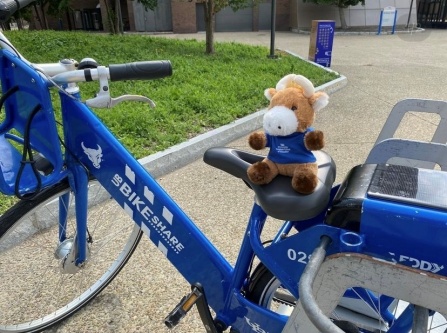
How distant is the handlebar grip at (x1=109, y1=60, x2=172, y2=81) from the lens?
4.38 feet

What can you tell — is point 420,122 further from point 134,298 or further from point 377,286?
point 377,286

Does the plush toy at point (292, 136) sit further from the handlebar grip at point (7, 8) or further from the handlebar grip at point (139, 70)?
the handlebar grip at point (7, 8)

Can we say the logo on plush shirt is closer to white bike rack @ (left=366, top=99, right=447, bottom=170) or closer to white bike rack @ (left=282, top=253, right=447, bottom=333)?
white bike rack @ (left=282, top=253, right=447, bottom=333)

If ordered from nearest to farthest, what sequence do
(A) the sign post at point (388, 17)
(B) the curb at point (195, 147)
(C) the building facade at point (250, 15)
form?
(B) the curb at point (195, 147), (A) the sign post at point (388, 17), (C) the building facade at point (250, 15)

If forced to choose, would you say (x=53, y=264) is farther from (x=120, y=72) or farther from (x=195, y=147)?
(x=195, y=147)

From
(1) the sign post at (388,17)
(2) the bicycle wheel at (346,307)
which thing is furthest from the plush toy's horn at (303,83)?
(1) the sign post at (388,17)

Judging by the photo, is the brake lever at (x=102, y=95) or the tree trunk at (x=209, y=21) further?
the tree trunk at (x=209, y=21)

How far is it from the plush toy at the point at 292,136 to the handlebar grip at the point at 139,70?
385 millimetres

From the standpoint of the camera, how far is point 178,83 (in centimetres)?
567

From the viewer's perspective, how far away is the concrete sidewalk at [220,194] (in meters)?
2.03

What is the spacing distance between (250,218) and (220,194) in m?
1.75

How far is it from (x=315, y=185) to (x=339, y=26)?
19942 millimetres

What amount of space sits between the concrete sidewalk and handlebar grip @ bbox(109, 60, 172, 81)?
1273 millimetres

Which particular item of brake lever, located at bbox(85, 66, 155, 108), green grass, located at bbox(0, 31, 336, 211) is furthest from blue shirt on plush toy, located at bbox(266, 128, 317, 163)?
green grass, located at bbox(0, 31, 336, 211)
